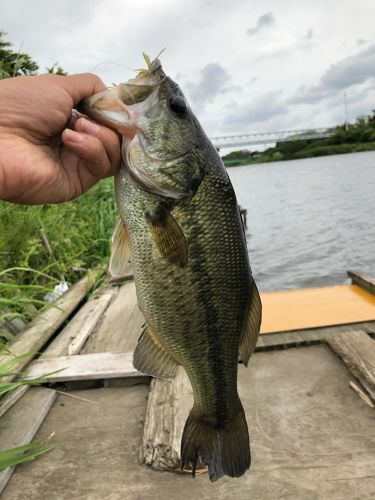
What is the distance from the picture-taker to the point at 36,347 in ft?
14.4

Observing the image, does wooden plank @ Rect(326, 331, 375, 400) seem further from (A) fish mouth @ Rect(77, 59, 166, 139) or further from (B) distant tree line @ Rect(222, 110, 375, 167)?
(B) distant tree line @ Rect(222, 110, 375, 167)

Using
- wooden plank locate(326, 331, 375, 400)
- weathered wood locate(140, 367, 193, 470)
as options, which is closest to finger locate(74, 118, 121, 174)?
weathered wood locate(140, 367, 193, 470)

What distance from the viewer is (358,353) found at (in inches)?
156

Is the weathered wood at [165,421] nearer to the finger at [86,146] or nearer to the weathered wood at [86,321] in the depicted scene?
the weathered wood at [86,321]

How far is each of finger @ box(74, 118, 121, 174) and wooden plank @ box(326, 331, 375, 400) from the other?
271 cm

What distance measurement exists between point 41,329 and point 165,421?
2265mm

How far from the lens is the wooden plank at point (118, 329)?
460 centimetres

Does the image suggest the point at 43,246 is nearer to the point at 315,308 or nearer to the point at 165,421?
the point at 315,308

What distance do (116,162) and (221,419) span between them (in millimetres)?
1257

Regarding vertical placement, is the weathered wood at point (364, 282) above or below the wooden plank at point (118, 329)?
below

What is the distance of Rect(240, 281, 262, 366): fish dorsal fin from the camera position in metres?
1.95

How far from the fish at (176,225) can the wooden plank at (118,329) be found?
2714mm

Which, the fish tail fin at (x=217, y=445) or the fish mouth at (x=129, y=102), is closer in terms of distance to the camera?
the fish mouth at (x=129, y=102)

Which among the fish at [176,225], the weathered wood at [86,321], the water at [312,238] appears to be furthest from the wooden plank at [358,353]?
the water at [312,238]
